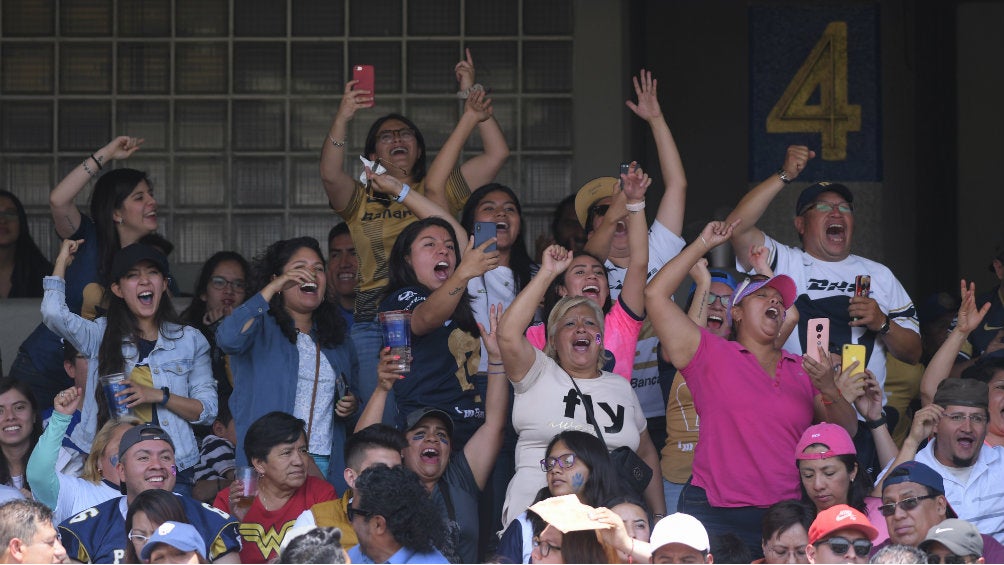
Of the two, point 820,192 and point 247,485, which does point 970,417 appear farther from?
point 247,485

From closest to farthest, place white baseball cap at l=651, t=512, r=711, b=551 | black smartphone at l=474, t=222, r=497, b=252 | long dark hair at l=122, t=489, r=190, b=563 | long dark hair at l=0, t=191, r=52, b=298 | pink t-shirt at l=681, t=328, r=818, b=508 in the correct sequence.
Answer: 1. white baseball cap at l=651, t=512, r=711, b=551
2. long dark hair at l=122, t=489, r=190, b=563
3. pink t-shirt at l=681, t=328, r=818, b=508
4. black smartphone at l=474, t=222, r=497, b=252
5. long dark hair at l=0, t=191, r=52, b=298

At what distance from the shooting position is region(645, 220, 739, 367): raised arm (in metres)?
6.91

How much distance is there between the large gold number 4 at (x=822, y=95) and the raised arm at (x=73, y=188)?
183 inches

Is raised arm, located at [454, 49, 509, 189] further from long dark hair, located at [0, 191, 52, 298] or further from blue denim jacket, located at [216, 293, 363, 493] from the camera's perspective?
long dark hair, located at [0, 191, 52, 298]

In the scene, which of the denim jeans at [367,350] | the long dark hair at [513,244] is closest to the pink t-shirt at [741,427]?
the long dark hair at [513,244]

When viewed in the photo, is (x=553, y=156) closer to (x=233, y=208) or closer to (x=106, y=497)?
(x=233, y=208)

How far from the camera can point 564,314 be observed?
7164 millimetres

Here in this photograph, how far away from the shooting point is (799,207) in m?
8.12

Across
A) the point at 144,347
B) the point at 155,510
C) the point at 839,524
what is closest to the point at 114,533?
the point at 155,510

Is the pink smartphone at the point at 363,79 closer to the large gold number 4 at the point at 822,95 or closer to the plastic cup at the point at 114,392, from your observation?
the plastic cup at the point at 114,392

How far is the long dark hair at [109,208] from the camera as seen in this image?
8.26 metres

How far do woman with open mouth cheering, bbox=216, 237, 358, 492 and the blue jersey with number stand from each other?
2.37 ft

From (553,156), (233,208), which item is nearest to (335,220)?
(233,208)

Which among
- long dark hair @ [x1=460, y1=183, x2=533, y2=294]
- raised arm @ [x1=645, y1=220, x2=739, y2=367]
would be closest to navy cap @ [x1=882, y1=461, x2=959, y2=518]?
raised arm @ [x1=645, y1=220, x2=739, y2=367]
